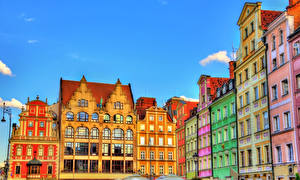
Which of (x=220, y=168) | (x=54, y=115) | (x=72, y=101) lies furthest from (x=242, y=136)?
(x=54, y=115)

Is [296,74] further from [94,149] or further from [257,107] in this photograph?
[94,149]

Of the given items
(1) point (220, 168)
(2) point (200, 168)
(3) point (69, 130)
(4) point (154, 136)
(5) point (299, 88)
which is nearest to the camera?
(5) point (299, 88)

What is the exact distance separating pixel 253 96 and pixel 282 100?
6541 millimetres

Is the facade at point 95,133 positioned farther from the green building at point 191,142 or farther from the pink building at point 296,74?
the pink building at point 296,74

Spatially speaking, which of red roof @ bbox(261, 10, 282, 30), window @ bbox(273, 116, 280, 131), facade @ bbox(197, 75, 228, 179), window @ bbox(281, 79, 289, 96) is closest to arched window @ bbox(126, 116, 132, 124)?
facade @ bbox(197, 75, 228, 179)

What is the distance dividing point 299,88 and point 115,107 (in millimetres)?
49836

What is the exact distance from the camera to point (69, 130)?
73812 mm

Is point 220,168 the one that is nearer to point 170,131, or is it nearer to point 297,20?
point 297,20

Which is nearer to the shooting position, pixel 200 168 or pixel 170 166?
pixel 200 168

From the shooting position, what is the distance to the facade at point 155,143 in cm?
7712

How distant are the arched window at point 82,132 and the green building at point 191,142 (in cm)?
1928

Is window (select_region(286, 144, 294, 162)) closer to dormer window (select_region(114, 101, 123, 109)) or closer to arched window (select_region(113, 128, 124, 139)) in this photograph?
arched window (select_region(113, 128, 124, 139))

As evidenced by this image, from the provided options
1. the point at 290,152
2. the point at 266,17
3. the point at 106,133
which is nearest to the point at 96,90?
the point at 106,133

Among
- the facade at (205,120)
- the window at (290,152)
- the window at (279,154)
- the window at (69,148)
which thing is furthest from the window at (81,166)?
the window at (290,152)
